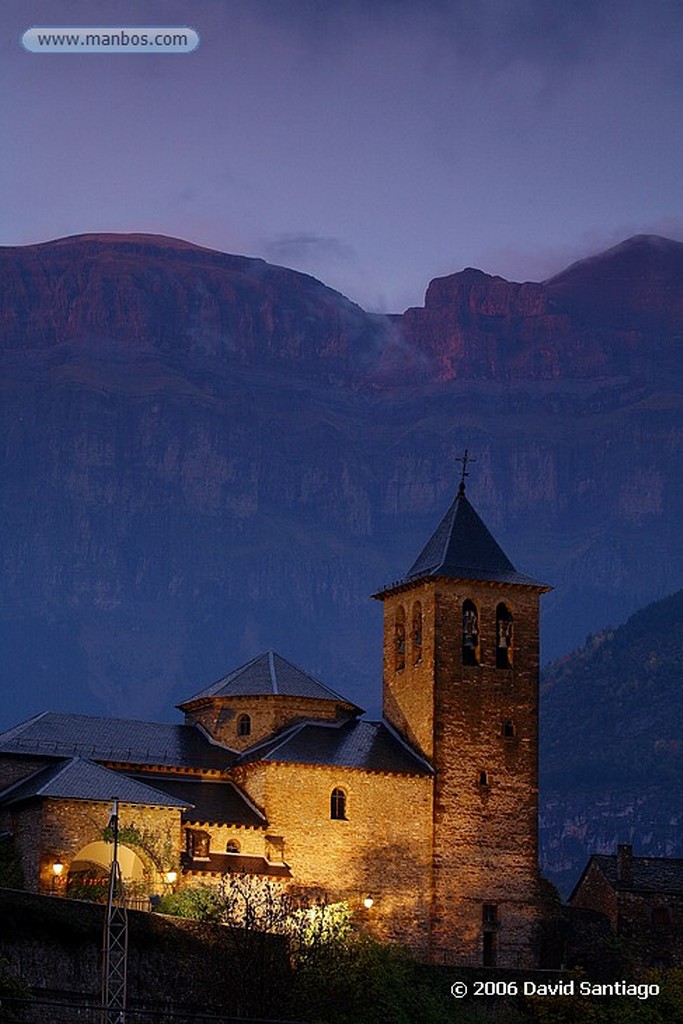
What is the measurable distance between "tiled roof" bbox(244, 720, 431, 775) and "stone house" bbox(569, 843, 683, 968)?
10.2m

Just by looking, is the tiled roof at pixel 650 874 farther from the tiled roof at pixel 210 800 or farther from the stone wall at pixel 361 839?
the tiled roof at pixel 210 800

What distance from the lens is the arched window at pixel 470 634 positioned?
240ft

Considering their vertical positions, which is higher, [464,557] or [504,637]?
[464,557]

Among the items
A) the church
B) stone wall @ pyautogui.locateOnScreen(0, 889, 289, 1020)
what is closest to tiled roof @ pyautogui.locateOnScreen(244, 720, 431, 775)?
the church

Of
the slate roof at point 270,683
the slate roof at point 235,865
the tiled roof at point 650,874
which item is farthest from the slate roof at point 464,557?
the slate roof at point 235,865

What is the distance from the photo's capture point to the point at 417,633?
245 ft

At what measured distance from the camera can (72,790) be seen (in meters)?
63.2

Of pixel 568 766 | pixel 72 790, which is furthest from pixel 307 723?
pixel 568 766

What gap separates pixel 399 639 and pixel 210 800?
36.3ft

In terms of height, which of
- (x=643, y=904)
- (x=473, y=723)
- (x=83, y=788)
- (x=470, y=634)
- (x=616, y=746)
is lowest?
(x=643, y=904)

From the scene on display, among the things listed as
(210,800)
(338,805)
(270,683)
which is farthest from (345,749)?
(210,800)

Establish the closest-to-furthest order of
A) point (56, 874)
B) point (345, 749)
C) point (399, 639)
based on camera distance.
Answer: point (56, 874) < point (345, 749) < point (399, 639)

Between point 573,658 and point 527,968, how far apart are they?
117 meters

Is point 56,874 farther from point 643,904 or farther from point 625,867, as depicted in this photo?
point 625,867
